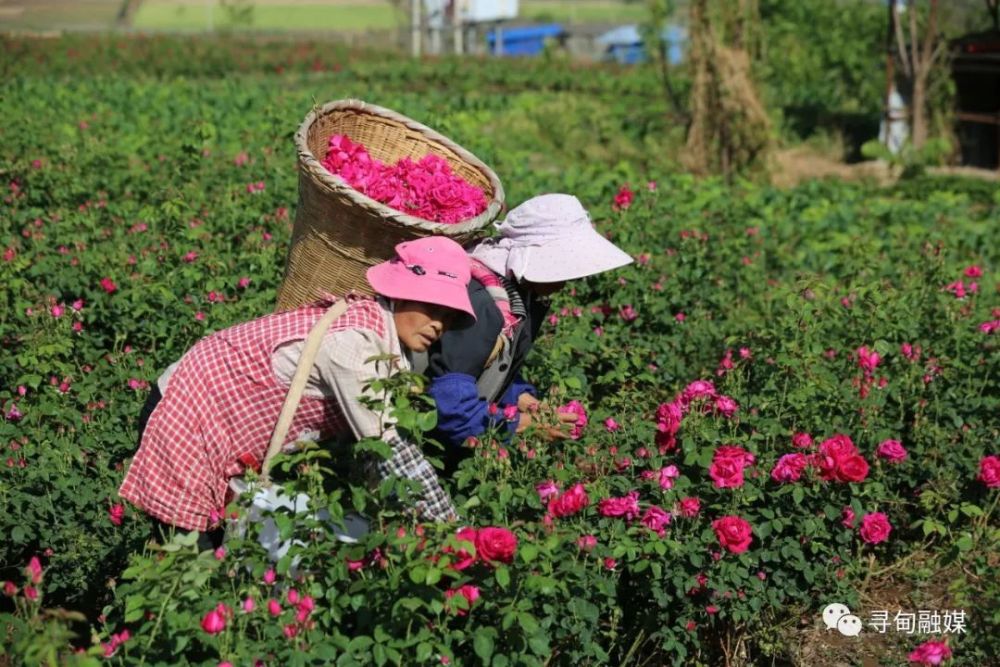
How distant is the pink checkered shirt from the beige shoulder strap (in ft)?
0.09

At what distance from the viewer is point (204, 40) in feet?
83.8

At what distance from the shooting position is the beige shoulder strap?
2.85 m

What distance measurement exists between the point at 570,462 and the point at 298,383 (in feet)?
3.03

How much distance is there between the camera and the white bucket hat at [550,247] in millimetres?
3441

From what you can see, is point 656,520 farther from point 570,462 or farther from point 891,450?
point 891,450

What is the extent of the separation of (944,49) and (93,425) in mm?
10746

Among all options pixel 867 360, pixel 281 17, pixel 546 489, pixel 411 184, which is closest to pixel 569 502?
pixel 546 489

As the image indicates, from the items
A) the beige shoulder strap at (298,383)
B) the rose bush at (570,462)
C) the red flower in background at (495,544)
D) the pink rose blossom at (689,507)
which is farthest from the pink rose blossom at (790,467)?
the beige shoulder strap at (298,383)

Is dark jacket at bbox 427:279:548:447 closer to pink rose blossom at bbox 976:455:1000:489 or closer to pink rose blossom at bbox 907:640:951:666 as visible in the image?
pink rose blossom at bbox 907:640:951:666

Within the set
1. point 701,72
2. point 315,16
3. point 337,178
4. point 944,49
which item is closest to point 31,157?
point 337,178

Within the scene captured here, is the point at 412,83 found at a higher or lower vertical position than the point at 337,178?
lower

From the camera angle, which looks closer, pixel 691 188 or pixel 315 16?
pixel 691 188

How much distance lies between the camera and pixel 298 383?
287 cm

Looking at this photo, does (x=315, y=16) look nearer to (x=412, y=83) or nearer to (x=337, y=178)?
(x=412, y=83)
